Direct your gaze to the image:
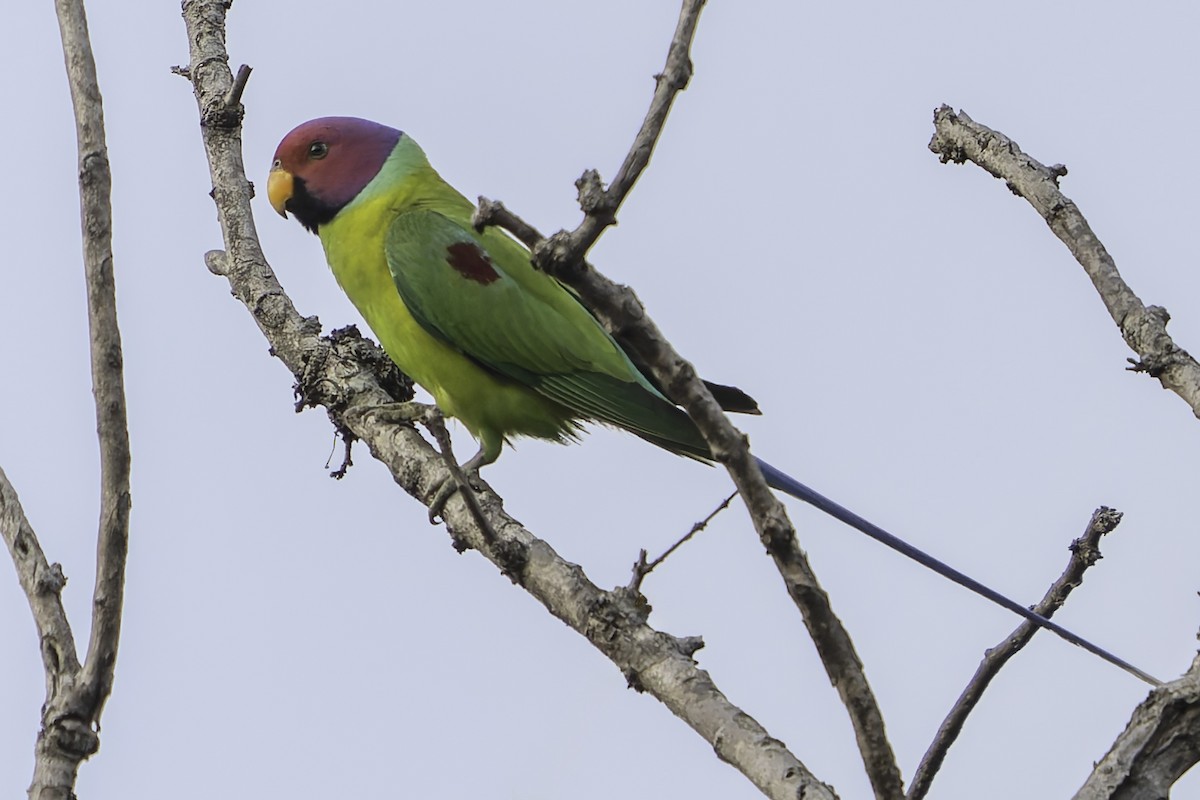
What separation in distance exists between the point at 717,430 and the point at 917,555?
4.24 ft

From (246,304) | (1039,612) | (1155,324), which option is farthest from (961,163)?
(246,304)

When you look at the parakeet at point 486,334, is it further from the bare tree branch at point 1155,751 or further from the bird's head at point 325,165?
the bare tree branch at point 1155,751

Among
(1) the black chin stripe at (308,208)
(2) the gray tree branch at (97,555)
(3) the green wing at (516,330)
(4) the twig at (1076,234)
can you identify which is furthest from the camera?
(1) the black chin stripe at (308,208)

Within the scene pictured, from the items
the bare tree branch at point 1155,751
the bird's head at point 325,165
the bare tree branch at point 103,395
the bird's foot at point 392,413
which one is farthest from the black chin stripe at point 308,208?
the bare tree branch at point 1155,751

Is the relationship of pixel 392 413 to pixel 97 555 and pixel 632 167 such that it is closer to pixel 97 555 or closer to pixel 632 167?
pixel 97 555

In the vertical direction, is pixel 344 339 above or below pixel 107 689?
above

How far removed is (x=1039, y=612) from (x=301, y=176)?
117 inches

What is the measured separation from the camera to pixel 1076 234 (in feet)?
9.73

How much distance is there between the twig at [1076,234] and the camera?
272 cm

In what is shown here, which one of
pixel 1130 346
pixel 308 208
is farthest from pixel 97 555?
pixel 308 208

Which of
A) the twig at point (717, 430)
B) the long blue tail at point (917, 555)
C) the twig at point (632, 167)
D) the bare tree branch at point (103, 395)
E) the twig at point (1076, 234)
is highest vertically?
the twig at point (1076, 234)

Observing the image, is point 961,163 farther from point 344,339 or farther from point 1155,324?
point 344,339

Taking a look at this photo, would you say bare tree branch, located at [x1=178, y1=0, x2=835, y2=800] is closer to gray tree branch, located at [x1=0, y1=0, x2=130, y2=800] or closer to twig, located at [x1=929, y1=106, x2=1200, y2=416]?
gray tree branch, located at [x1=0, y1=0, x2=130, y2=800]

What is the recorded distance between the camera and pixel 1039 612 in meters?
2.67
